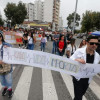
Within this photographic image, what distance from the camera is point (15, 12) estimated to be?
42.0 meters

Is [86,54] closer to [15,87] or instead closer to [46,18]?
[15,87]

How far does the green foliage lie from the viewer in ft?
137

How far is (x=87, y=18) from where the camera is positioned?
Answer: 148 ft

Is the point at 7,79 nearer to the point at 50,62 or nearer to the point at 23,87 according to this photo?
the point at 23,87

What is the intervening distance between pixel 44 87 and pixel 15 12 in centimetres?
4066

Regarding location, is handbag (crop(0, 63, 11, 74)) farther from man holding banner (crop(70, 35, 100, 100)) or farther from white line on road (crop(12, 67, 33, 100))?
man holding banner (crop(70, 35, 100, 100))

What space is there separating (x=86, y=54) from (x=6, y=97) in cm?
248

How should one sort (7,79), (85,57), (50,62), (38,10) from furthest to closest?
(38,10) → (7,79) → (50,62) → (85,57)

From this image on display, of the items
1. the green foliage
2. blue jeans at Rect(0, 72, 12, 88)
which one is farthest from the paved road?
the green foliage

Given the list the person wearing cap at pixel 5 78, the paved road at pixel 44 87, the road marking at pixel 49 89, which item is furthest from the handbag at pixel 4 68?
the road marking at pixel 49 89

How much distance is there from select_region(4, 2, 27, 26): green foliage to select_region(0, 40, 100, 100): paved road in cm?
3856

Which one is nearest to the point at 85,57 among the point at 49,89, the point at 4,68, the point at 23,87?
the point at 4,68

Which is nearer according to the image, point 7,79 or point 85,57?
point 85,57

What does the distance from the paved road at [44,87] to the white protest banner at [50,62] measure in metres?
1.12
